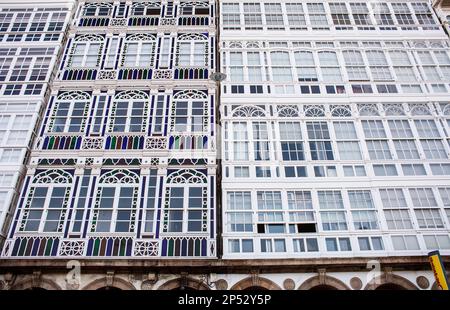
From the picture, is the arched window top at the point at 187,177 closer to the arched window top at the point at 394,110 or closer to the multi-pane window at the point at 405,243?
the multi-pane window at the point at 405,243

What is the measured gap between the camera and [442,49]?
68.2 ft

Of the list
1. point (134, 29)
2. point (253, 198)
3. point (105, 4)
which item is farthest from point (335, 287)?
point (105, 4)

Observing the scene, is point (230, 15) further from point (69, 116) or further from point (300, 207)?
point (300, 207)

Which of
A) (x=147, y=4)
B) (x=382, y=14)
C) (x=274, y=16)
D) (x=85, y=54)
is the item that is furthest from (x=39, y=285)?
(x=382, y=14)

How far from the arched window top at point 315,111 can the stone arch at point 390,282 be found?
7528 millimetres

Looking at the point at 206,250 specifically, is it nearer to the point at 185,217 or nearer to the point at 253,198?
the point at 185,217

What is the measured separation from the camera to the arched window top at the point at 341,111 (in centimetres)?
1889

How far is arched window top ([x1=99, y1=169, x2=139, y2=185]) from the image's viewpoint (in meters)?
17.2

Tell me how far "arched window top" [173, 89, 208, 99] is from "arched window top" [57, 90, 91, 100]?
4235mm

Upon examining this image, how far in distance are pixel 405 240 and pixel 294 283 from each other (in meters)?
4.66

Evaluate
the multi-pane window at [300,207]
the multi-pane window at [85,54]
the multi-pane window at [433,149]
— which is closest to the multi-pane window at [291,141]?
the multi-pane window at [300,207]

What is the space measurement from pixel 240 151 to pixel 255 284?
5712mm

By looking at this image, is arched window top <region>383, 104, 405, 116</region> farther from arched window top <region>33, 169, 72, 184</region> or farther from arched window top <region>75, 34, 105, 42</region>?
arched window top <region>75, 34, 105, 42</region>

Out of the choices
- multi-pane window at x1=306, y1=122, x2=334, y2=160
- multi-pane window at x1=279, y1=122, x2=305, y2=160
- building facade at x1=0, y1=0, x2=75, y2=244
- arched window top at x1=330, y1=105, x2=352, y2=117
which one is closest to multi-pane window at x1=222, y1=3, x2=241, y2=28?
multi-pane window at x1=279, y1=122, x2=305, y2=160
